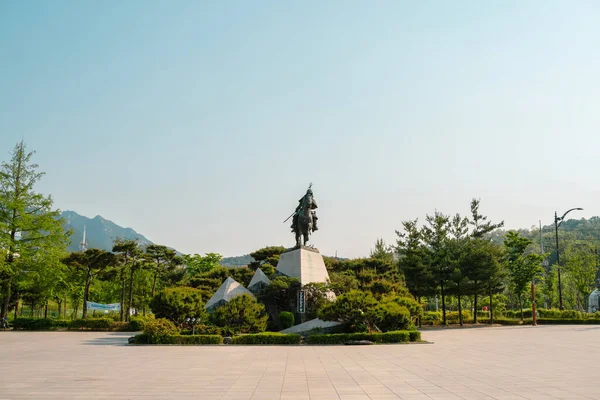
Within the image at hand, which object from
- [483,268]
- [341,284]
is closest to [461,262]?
[483,268]

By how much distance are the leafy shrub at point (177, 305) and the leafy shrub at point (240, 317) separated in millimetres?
1152

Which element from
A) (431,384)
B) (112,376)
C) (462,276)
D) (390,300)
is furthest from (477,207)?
(112,376)

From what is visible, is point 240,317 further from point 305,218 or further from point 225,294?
point 305,218

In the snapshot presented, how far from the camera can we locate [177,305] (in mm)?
24344

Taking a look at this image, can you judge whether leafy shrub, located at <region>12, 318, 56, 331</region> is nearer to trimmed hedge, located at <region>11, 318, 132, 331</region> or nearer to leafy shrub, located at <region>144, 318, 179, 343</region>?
trimmed hedge, located at <region>11, 318, 132, 331</region>

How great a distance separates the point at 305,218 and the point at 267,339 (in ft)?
34.2

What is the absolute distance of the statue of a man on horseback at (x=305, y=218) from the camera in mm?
30500

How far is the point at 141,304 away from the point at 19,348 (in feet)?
112

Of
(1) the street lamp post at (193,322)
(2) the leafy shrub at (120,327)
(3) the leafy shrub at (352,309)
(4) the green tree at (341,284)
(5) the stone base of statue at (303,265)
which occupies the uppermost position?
(5) the stone base of statue at (303,265)

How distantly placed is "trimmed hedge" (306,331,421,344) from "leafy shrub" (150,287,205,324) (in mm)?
6924

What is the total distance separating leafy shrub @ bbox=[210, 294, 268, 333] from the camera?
2383 cm

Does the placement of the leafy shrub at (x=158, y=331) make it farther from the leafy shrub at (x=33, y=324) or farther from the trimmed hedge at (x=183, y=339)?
the leafy shrub at (x=33, y=324)

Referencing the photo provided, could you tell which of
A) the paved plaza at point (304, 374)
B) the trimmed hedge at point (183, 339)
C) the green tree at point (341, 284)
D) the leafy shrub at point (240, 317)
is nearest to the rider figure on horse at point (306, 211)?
the green tree at point (341, 284)

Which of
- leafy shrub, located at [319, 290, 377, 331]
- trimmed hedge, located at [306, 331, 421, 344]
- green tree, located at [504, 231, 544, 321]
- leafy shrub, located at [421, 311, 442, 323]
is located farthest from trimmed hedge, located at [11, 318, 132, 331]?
green tree, located at [504, 231, 544, 321]
